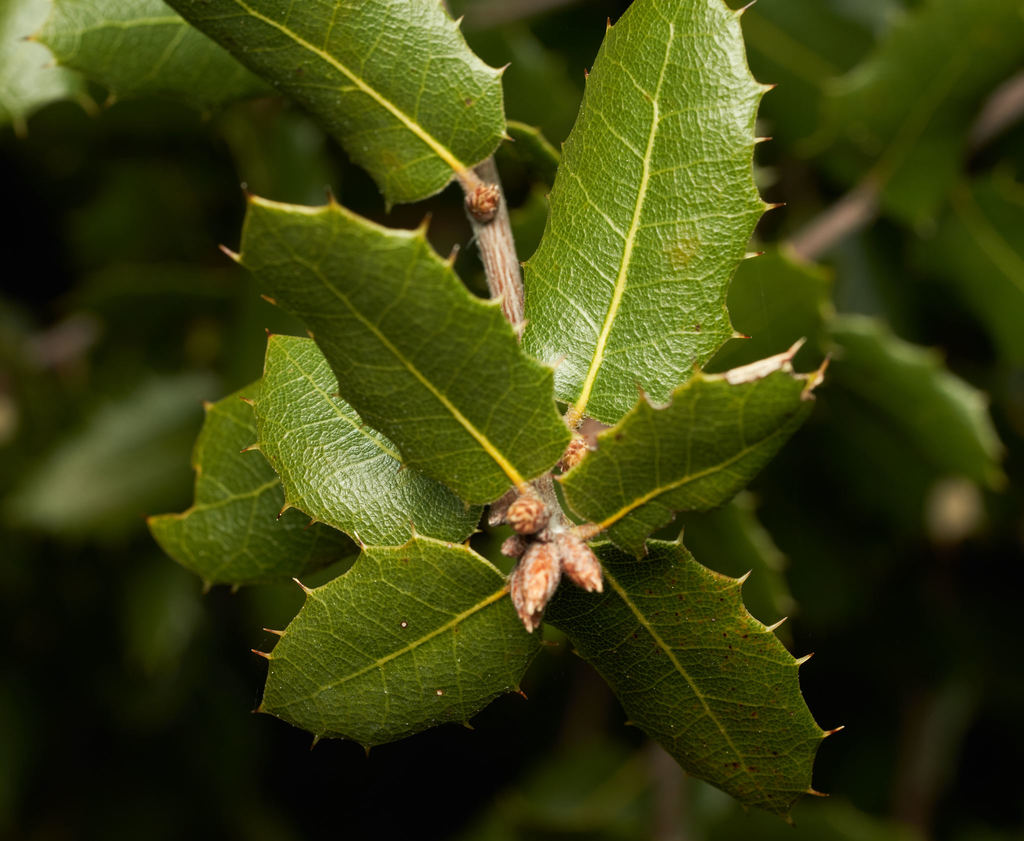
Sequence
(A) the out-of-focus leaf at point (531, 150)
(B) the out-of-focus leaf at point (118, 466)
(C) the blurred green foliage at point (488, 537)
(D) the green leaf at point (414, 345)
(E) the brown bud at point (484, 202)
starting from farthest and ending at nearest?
(B) the out-of-focus leaf at point (118, 466) < (C) the blurred green foliage at point (488, 537) < (A) the out-of-focus leaf at point (531, 150) < (E) the brown bud at point (484, 202) < (D) the green leaf at point (414, 345)

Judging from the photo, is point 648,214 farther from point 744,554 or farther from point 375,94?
point 744,554

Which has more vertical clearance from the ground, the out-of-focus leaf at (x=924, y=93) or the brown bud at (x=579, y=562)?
the out-of-focus leaf at (x=924, y=93)

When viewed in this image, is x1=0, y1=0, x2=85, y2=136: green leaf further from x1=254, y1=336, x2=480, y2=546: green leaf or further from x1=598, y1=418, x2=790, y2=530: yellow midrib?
x1=598, y1=418, x2=790, y2=530: yellow midrib

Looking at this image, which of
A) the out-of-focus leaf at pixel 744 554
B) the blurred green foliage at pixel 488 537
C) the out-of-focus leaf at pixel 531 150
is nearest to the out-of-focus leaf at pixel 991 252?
the blurred green foliage at pixel 488 537

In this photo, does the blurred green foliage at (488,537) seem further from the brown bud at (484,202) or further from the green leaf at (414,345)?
the green leaf at (414,345)

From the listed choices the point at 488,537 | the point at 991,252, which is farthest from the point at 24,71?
the point at 991,252

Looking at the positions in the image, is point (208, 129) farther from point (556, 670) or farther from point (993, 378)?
point (993, 378)

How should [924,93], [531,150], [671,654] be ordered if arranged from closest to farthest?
[671,654]
[531,150]
[924,93]
